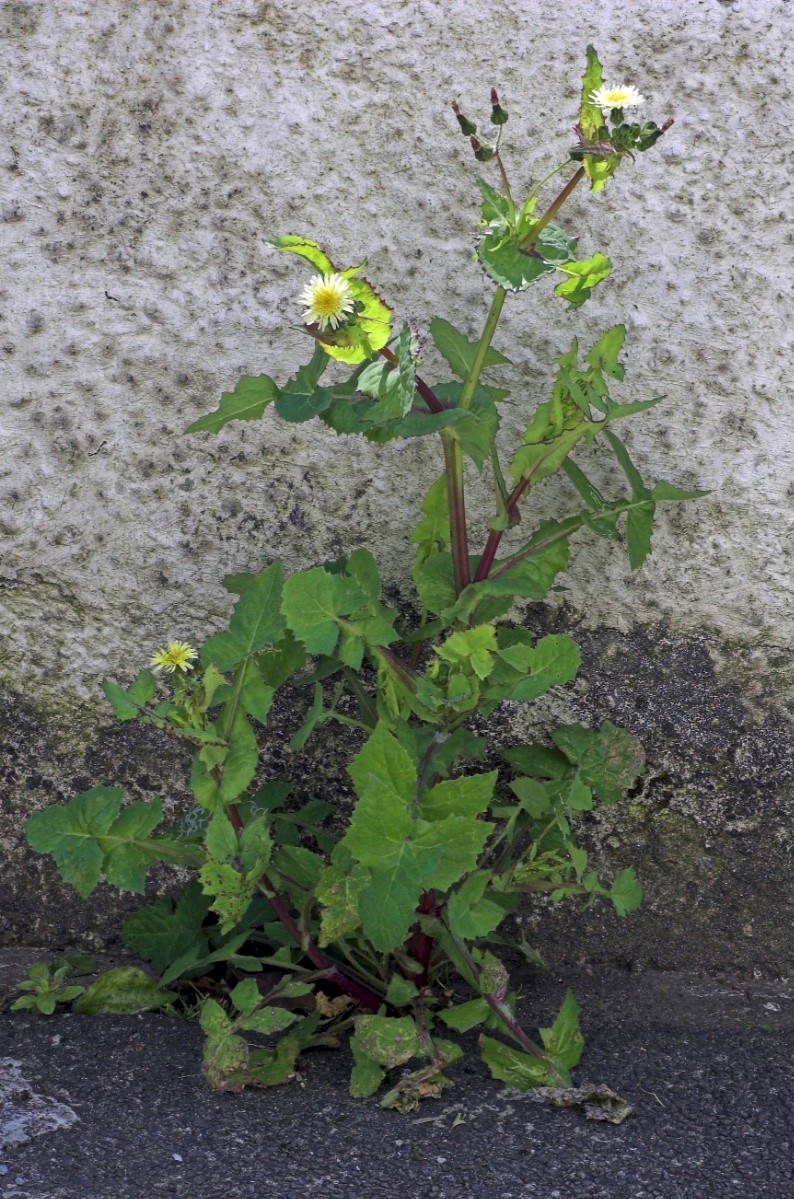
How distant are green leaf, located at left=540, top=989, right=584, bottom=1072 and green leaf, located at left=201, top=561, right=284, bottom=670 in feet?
2.18

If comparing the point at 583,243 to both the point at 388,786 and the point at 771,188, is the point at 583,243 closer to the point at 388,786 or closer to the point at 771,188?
the point at 771,188

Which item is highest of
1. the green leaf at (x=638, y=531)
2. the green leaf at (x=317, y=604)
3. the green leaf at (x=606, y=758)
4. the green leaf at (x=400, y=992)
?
the green leaf at (x=638, y=531)

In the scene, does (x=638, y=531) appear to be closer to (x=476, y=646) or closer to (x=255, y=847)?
(x=476, y=646)

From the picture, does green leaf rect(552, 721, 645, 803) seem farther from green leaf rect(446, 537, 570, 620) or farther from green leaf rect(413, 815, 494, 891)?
green leaf rect(413, 815, 494, 891)

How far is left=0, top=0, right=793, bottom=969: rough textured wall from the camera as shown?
1773 mm

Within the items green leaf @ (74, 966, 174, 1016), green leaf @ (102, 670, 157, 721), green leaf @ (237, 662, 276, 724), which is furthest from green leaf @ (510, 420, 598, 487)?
green leaf @ (74, 966, 174, 1016)

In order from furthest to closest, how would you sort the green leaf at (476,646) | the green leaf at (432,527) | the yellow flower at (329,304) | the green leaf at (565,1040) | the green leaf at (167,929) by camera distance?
the green leaf at (167,929) < the green leaf at (432,527) < the green leaf at (565,1040) < the green leaf at (476,646) < the yellow flower at (329,304)

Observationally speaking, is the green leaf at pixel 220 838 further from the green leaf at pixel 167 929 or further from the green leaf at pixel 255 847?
the green leaf at pixel 167 929

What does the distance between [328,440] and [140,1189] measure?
1107 mm

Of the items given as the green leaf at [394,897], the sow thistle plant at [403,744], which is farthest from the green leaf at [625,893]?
the green leaf at [394,897]

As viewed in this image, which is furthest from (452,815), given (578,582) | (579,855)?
(578,582)

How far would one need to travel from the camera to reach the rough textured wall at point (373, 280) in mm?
1773

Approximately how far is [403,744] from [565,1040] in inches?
18.9

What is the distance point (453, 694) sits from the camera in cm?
150
